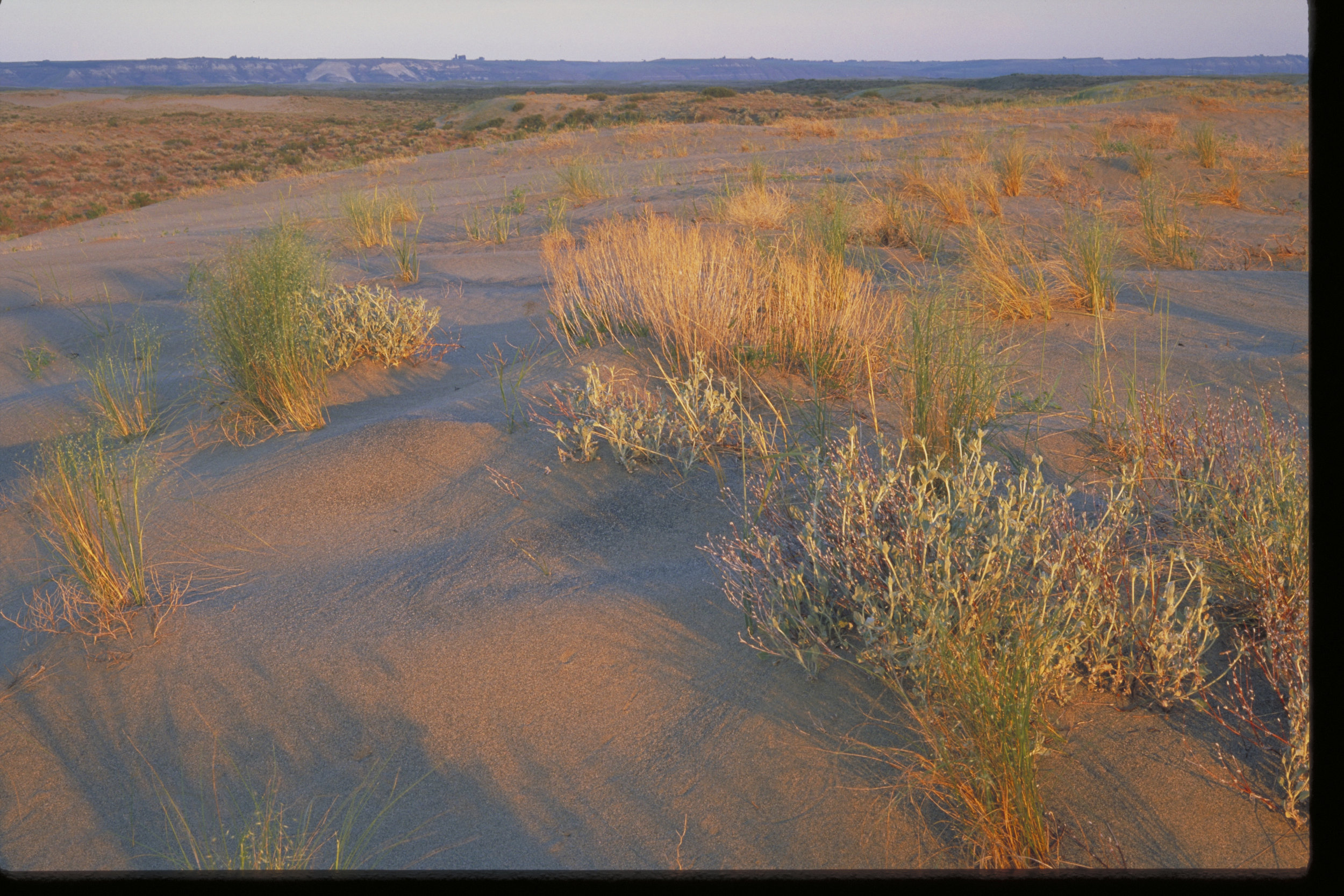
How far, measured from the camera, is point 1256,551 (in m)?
2.18

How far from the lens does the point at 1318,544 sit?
1.58 metres

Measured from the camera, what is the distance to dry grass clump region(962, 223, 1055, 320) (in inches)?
215

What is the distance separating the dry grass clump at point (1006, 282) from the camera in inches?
215

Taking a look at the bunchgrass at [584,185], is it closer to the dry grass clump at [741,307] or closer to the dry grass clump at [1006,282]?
the dry grass clump at [1006,282]

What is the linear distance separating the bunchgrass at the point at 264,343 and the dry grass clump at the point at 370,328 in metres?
0.44

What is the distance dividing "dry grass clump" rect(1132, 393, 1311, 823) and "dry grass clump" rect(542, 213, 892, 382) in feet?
5.05

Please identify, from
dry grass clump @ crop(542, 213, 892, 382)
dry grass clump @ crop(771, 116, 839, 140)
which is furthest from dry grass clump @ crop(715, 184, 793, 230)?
dry grass clump @ crop(771, 116, 839, 140)

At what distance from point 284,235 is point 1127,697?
479 centimetres

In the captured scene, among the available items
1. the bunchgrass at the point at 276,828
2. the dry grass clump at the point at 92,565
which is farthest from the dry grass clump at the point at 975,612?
the dry grass clump at the point at 92,565

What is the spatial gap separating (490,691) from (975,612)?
131cm

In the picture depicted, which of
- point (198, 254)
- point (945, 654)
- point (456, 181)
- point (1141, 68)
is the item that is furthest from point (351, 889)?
point (1141, 68)

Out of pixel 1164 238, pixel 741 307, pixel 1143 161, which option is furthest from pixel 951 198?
pixel 741 307

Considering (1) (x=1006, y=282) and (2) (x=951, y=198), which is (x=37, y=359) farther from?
(2) (x=951, y=198)

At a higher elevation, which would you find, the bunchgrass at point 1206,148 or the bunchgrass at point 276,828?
the bunchgrass at point 1206,148
